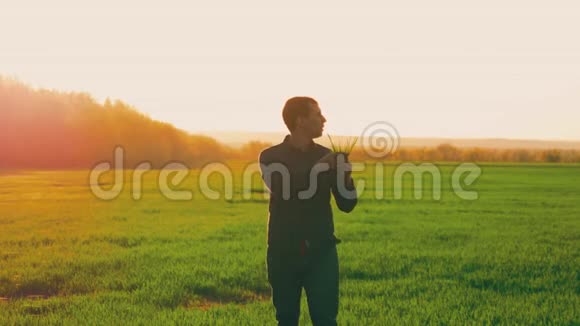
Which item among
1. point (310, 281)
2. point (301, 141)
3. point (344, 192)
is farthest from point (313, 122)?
point (310, 281)

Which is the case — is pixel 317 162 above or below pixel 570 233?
above

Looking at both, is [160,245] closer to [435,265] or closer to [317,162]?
[435,265]

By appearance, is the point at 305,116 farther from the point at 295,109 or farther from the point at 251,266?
the point at 251,266

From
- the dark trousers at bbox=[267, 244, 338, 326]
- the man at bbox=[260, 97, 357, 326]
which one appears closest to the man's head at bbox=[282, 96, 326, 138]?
the man at bbox=[260, 97, 357, 326]

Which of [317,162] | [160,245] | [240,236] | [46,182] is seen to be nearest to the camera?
[317,162]

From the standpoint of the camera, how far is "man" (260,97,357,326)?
4.94 metres

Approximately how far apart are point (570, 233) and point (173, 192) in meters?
20.4

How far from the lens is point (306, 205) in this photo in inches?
197

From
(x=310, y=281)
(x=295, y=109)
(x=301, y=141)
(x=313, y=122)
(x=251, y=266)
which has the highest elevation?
(x=295, y=109)

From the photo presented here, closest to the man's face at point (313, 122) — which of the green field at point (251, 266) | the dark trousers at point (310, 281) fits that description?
the dark trousers at point (310, 281)

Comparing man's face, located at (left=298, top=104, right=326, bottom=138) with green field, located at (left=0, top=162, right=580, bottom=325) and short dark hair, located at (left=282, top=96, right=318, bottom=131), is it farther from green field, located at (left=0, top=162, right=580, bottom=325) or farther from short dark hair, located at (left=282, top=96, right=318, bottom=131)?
green field, located at (left=0, top=162, right=580, bottom=325)

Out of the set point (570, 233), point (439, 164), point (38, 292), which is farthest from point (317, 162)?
point (439, 164)

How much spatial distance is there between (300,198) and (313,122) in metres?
0.59

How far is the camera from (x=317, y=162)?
4.93 meters
